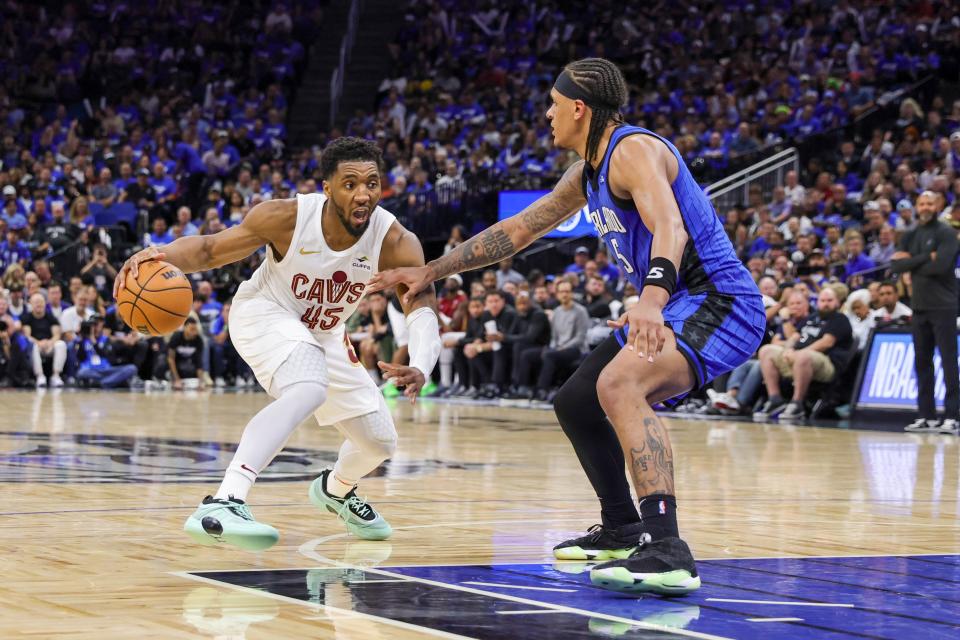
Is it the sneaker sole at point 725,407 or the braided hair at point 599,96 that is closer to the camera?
the braided hair at point 599,96

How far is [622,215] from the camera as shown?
4.86m

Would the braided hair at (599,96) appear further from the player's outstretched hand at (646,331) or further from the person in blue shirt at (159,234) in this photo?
the person in blue shirt at (159,234)

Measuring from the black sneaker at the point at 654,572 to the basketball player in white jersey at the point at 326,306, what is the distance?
1.18m

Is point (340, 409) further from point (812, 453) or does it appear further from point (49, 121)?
point (49, 121)

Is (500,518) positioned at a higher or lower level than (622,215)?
lower

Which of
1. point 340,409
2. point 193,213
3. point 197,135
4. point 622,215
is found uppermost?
point 197,135

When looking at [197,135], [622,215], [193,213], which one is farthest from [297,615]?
[197,135]

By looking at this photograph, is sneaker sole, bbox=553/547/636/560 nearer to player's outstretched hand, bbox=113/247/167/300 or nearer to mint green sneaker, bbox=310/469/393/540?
mint green sneaker, bbox=310/469/393/540

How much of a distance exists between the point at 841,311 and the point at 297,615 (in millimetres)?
11496

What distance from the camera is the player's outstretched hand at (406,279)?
5.49 meters

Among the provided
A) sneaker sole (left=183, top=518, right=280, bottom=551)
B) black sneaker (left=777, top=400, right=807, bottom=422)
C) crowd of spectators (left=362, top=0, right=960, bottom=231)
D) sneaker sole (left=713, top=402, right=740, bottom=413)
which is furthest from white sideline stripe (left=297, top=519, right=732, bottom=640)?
crowd of spectators (left=362, top=0, right=960, bottom=231)

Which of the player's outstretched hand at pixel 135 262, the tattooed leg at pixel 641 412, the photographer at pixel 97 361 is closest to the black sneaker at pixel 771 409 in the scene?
the photographer at pixel 97 361

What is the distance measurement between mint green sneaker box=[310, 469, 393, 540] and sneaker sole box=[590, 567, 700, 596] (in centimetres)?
148

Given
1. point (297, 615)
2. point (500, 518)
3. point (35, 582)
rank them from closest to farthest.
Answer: point (297, 615), point (35, 582), point (500, 518)
